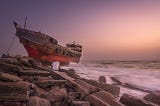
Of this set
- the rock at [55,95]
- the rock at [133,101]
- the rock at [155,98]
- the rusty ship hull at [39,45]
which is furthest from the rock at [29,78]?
the rusty ship hull at [39,45]

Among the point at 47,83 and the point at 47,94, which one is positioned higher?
the point at 47,83

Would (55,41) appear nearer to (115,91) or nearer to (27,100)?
(115,91)

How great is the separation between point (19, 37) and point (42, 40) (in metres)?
3.84

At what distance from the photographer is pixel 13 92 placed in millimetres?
4605

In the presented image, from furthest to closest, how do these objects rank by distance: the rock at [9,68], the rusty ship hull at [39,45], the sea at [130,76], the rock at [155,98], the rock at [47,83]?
the rusty ship hull at [39,45]
the sea at [130,76]
the rock at [9,68]
the rock at [155,98]
the rock at [47,83]

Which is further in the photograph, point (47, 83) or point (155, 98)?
point (155, 98)

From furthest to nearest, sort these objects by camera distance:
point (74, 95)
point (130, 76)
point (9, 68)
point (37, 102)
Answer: point (130, 76) → point (9, 68) → point (74, 95) → point (37, 102)

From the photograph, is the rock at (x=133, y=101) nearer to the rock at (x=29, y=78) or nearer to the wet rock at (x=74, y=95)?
the wet rock at (x=74, y=95)

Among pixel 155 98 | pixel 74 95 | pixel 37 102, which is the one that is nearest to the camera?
pixel 37 102

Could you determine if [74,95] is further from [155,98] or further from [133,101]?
[155,98]

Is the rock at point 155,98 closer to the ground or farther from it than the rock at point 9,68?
closer to the ground

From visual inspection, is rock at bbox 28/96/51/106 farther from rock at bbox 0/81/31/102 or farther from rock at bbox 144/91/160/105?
rock at bbox 144/91/160/105

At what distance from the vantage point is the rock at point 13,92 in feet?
14.6

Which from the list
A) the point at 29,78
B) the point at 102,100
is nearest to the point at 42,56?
the point at 29,78
